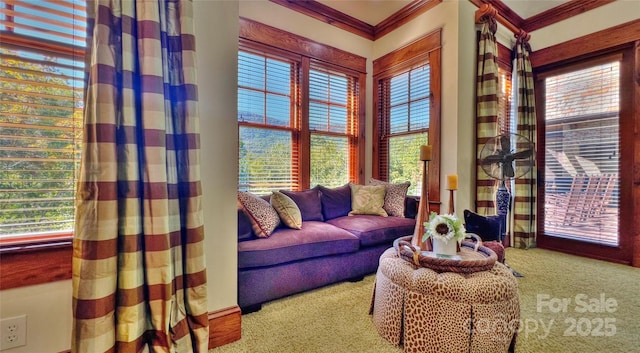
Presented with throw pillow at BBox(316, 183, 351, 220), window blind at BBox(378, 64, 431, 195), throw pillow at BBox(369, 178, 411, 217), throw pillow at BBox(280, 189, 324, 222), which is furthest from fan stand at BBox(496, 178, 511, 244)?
throw pillow at BBox(280, 189, 324, 222)

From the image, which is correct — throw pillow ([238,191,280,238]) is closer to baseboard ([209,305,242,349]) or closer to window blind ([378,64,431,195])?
baseboard ([209,305,242,349])

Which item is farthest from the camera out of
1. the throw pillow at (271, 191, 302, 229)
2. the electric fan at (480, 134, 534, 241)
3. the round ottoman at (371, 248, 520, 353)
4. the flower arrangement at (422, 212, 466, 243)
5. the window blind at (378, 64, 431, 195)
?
the window blind at (378, 64, 431, 195)

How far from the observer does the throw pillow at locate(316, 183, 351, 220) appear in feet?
10.0

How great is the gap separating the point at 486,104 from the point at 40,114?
3.60m

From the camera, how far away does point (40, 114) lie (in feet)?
3.93

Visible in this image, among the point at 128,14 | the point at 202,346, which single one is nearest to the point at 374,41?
the point at 128,14

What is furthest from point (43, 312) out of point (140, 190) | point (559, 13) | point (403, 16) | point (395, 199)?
point (559, 13)

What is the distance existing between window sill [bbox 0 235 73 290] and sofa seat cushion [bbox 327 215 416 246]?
197 centimetres

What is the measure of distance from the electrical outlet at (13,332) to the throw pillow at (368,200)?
2562 mm

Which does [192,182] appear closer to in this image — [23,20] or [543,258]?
[23,20]

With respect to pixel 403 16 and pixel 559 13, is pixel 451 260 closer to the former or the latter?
pixel 403 16

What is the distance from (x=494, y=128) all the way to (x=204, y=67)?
9.77 feet

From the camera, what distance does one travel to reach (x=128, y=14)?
3.84 feet

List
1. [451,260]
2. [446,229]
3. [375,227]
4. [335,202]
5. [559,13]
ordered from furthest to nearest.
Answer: [559,13] → [335,202] → [375,227] → [446,229] → [451,260]
